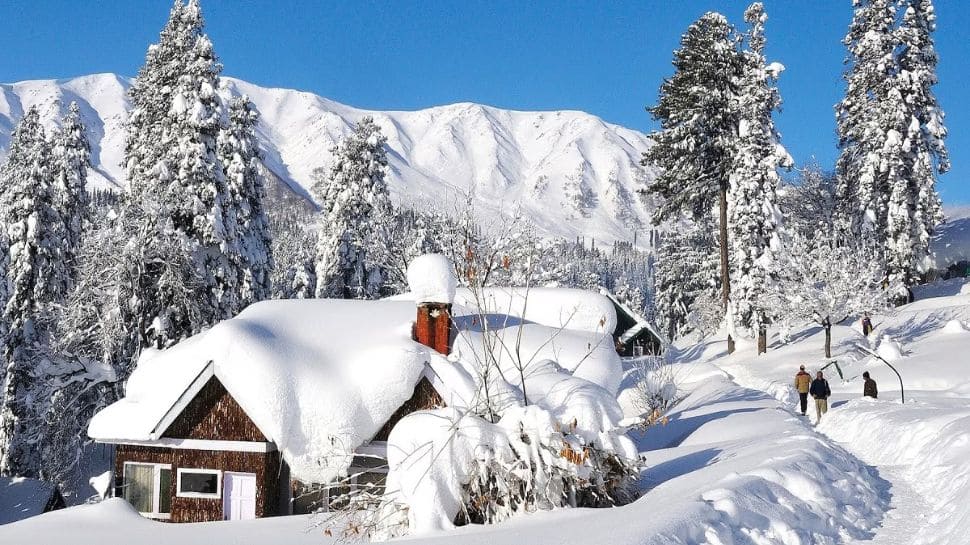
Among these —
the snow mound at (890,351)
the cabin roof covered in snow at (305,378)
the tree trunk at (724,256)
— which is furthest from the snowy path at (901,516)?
the tree trunk at (724,256)

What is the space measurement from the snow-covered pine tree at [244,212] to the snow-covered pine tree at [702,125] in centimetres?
1921

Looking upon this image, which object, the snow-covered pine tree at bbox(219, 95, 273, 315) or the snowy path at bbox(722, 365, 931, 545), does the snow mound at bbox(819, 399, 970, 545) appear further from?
the snow-covered pine tree at bbox(219, 95, 273, 315)

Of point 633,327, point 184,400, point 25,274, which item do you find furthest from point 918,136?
point 25,274

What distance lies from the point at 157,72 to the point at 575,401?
24.2 m

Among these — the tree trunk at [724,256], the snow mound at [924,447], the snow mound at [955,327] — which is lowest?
the snow mound at [924,447]

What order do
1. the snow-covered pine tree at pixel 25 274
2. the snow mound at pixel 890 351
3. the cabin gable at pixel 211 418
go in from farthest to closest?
1. the snow mound at pixel 890 351
2. the snow-covered pine tree at pixel 25 274
3. the cabin gable at pixel 211 418

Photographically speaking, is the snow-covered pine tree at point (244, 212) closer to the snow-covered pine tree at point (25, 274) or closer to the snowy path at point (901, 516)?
the snow-covered pine tree at point (25, 274)

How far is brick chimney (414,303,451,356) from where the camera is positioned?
20.5 meters

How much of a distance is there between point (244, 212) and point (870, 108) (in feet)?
101

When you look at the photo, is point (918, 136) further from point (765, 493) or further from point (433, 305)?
point (765, 493)

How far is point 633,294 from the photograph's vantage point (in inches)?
3784

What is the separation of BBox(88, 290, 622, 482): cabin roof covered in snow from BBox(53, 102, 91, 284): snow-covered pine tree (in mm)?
14553

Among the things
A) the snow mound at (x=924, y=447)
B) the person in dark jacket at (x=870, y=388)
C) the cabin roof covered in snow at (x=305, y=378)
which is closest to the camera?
the snow mound at (x=924, y=447)

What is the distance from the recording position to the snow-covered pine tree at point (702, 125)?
4044 centimetres
